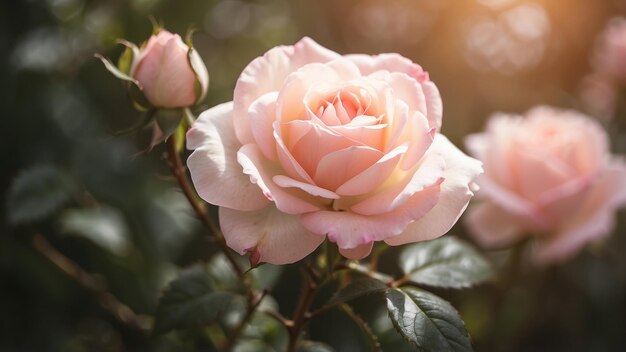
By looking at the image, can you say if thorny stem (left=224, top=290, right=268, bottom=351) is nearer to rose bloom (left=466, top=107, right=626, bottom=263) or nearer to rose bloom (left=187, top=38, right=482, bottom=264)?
rose bloom (left=187, top=38, right=482, bottom=264)

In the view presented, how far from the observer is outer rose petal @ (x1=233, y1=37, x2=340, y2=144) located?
534mm

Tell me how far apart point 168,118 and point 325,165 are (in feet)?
0.56

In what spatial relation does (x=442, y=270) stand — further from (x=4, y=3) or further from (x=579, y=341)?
(x=4, y=3)

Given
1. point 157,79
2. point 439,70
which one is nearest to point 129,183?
point 157,79

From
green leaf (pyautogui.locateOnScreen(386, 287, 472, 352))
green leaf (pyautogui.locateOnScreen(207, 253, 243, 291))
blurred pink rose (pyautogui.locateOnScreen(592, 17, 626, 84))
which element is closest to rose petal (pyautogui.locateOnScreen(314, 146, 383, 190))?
green leaf (pyautogui.locateOnScreen(386, 287, 472, 352))

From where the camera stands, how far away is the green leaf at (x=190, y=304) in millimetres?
631

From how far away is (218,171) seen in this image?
1.65 feet

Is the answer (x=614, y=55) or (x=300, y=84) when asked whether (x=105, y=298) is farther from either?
(x=614, y=55)

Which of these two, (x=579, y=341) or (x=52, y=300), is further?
(x=579, y=341)

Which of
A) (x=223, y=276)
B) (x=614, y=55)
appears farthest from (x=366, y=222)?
(x=614, y=55)

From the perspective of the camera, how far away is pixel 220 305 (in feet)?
2.10

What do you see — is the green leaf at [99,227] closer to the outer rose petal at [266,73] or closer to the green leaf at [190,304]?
the green leaf at [190,304]

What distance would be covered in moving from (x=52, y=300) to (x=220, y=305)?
2.10 ft

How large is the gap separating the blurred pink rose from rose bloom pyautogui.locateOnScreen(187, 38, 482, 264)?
1.07m
